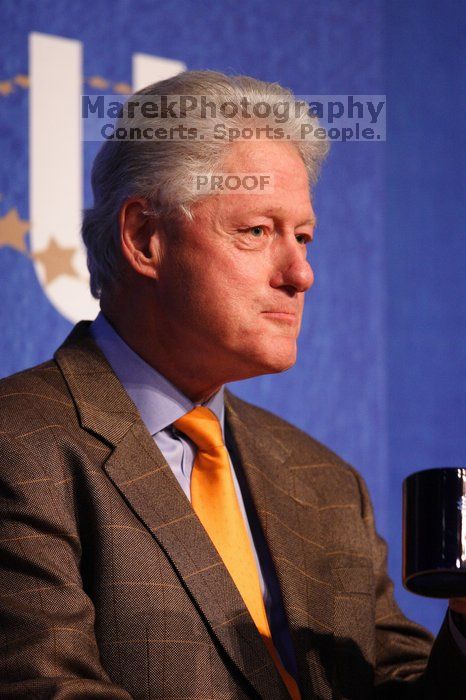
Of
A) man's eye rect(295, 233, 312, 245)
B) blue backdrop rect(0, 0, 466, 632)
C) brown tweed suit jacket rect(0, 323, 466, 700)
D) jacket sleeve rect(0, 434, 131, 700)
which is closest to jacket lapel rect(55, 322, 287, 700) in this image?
brown tweed suit jacket rect(0, 323, 466, 700)

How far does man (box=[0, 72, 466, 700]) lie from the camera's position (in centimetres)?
146

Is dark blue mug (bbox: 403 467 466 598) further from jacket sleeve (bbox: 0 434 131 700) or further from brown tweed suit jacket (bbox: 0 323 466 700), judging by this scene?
jacket sleeve (bbox: 0 434 131 700)

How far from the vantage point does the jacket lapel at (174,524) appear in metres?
1.50

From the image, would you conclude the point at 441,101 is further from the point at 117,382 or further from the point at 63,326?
the point at 117,382

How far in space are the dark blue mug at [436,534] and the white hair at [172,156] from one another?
578 millimetres

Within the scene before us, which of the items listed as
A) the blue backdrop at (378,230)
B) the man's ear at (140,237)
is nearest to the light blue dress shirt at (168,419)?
the man's ear at (140,237)

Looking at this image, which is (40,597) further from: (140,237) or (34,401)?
(140,237)

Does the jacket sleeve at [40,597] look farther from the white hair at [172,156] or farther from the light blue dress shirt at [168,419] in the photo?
the white hair at [172,156]

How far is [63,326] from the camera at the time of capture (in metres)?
2.03

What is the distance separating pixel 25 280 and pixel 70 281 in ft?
0.30

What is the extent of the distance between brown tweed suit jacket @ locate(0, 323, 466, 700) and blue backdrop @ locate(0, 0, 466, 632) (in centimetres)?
62

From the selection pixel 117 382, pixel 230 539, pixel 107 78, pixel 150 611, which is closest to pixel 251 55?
pixel 107 78

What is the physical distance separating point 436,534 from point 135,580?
1.30 feet

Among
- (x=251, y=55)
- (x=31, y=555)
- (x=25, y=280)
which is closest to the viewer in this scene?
(x=31, y=555)
